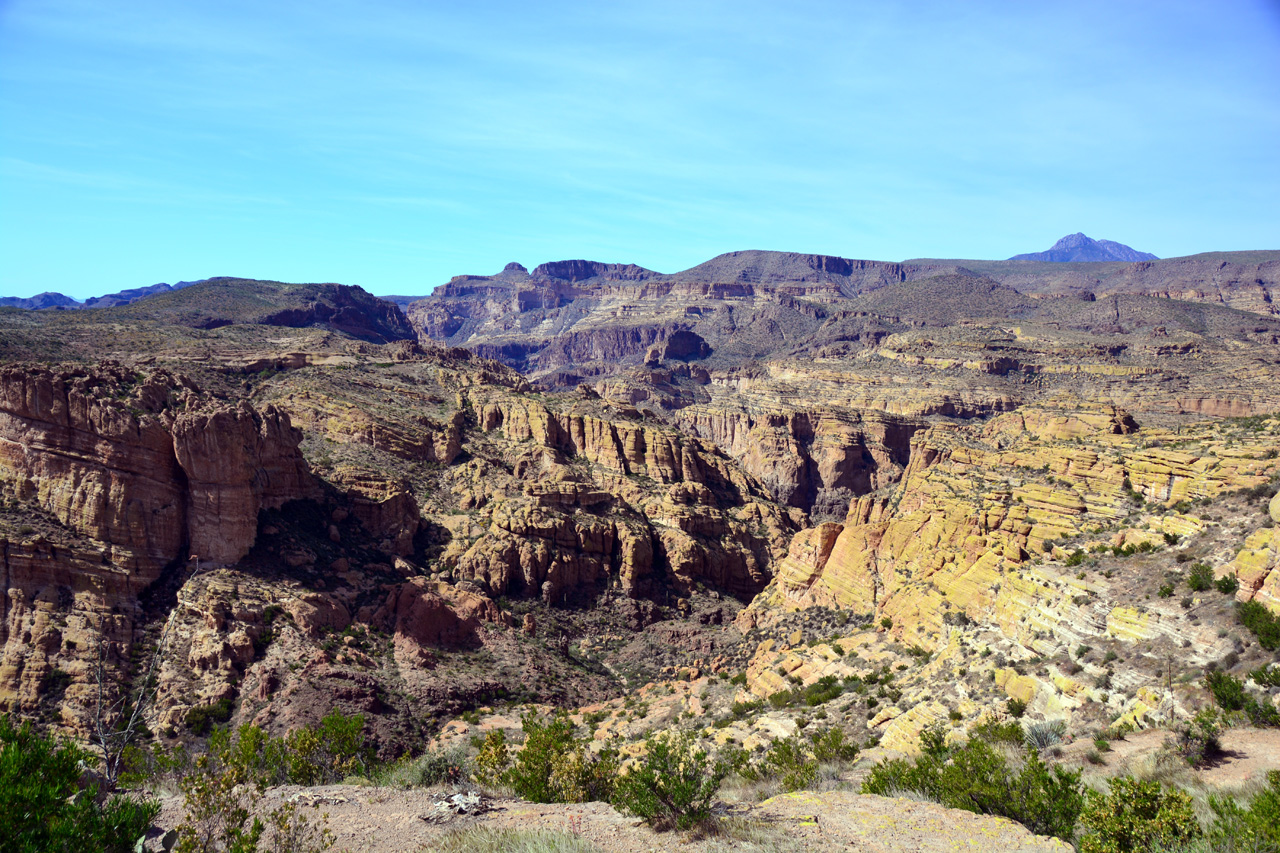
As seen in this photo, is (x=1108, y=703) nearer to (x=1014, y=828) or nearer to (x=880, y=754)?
(x=880, y=754)

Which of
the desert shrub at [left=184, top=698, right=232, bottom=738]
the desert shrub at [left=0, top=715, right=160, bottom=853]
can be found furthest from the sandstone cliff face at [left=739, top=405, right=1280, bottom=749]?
the desert shrub at [left=184, top=698, right=232, bottom=738]

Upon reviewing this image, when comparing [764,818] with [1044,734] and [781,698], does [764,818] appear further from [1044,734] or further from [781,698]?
[781,698]

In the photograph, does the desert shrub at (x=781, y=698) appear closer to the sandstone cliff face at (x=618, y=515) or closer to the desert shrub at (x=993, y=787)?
the desert shrub at (x=993, y=787)

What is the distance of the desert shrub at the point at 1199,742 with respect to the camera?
70.9ft

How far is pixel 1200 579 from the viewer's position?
31.8m

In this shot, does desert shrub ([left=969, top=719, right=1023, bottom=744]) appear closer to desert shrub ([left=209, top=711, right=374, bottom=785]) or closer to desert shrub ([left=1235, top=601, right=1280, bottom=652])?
desert shrub ([left=1235, top=601, right=1280, bottom=652])

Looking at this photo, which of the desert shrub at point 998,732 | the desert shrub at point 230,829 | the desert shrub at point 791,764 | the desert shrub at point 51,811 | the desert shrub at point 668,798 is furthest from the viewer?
the desert shrub at point 998,732

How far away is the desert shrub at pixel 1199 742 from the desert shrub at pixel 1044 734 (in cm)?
447

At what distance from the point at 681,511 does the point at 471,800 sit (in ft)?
204

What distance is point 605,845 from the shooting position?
56.6 ft

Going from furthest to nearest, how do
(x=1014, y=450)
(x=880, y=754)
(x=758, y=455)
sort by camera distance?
(x=758, y=455) → (x=1014, y=450) → (x=880, y=754)

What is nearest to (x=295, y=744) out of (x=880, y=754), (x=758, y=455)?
(x=880, y=754)

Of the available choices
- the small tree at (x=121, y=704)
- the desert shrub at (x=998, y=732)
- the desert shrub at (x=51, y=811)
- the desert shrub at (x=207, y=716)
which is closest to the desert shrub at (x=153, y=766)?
the small tree at (x=121, y=704)

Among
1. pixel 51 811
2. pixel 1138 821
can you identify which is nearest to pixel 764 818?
pixel 1138 821
